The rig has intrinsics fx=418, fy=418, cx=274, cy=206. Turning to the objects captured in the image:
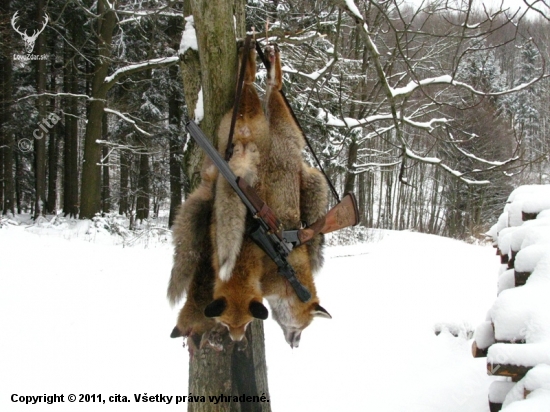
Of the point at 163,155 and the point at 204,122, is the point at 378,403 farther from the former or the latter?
the point at 163,155

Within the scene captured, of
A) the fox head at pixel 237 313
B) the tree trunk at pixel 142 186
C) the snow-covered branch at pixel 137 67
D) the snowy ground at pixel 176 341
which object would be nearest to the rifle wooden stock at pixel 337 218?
the fox head at pixel 237 313

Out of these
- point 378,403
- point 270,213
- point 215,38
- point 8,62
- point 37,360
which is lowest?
point 378,403

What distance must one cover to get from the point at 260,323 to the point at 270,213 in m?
1.11

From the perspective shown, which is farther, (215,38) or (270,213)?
(215,38)

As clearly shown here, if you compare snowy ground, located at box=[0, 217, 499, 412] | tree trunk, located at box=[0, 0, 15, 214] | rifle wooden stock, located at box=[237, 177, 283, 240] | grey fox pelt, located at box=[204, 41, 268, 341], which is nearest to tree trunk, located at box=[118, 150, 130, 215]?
tree trunk, located at box=[0, 0, 15, 214]

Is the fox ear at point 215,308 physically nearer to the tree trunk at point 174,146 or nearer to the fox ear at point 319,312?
the fox ear at point 319,312

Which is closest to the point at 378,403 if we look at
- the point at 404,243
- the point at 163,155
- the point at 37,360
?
the point at 37,360

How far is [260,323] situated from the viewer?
2.87 m

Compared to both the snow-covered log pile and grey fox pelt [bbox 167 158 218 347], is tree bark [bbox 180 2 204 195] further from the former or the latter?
the snow-covered log pile

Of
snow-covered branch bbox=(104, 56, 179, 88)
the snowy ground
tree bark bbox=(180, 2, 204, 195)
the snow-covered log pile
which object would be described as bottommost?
the snowy ground

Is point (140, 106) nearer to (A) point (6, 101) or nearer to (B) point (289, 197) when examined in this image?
(A) point (6, 101)

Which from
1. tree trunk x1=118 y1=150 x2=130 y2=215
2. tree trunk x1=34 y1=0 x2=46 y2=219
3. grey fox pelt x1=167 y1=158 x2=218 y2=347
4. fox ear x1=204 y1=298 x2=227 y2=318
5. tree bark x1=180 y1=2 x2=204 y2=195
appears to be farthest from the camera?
tree trunk x1=118 y1=150 x2=130 y2=215

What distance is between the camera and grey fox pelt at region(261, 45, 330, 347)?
2.23 m

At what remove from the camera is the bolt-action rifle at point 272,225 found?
2031 millimetres
